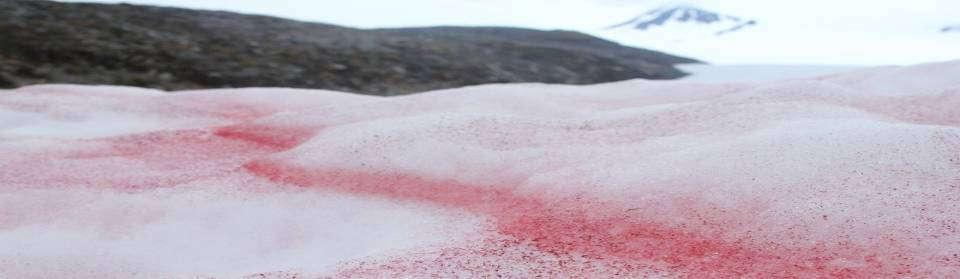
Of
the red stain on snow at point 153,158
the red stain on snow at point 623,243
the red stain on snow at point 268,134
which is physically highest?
the red stain on snow at point 623,243

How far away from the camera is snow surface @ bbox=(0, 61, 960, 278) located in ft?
20.7

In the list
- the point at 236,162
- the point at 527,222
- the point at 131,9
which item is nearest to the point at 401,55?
the point at 131,9

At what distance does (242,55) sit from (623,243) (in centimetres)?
1694

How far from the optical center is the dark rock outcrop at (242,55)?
19031mm

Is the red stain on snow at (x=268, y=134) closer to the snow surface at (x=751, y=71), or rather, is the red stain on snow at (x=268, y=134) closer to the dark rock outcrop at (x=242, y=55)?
the dark rock outcrop at (x=242, y=55)

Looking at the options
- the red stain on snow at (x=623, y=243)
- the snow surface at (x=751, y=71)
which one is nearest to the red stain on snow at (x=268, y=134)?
the red stain on snow at (x=623, y=243)

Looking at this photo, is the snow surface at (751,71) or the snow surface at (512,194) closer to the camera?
the snow surface at (512,194)

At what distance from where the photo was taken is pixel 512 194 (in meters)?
8.12

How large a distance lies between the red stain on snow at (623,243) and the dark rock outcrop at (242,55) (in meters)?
12.4

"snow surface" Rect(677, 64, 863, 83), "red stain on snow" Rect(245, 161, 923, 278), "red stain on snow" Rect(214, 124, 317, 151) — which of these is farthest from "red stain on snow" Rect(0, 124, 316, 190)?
"snow surface" Rect(677, 64, 863, 83)

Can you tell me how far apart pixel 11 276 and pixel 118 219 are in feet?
4.93

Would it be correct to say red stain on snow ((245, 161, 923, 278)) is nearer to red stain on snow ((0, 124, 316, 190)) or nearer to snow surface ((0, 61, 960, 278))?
snow surface ((0, 61, 960, 278))

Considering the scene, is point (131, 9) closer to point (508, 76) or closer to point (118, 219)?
point (508, 76)

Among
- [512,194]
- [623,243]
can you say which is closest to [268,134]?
[512,194]
